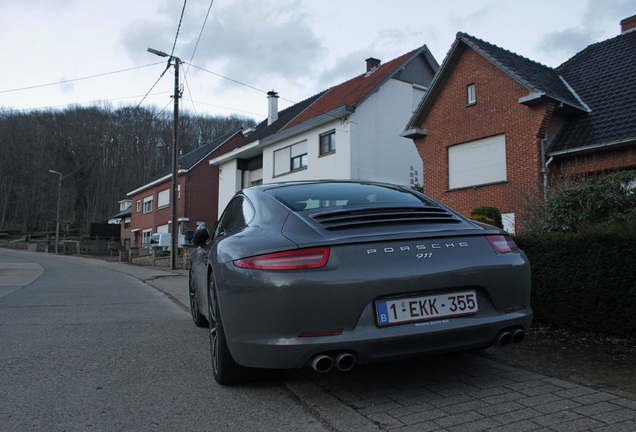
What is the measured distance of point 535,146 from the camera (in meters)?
12.8

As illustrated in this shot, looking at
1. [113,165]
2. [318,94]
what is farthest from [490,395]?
[113,165]

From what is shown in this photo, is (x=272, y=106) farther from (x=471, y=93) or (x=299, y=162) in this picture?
(x=471, y=93)

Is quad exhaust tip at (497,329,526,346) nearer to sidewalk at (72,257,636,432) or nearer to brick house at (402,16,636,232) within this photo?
sidewalk at (72,257,636,432)

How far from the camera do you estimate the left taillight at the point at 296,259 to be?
259 cm

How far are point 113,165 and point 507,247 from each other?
7575 centimetres

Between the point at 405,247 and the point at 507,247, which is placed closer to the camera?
the point at 405,247

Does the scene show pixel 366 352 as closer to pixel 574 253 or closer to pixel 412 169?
pixel 574 253

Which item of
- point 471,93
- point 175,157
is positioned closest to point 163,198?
point 175,157

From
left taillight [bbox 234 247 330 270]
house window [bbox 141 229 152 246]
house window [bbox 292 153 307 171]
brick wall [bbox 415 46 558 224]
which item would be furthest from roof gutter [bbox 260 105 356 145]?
house window [bbox 141 229 152 246]

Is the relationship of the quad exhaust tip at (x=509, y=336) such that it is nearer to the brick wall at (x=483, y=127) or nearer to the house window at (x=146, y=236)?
the brick wall at (x=483, y=127)

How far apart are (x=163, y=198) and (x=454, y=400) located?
36640 mm

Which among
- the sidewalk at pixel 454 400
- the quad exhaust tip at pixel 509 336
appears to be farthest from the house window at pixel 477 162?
the quad exhaust tip at pixel 509 336

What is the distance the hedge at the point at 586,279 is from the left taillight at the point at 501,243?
125 cm

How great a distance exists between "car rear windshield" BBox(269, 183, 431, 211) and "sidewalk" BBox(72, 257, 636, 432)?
115cm
